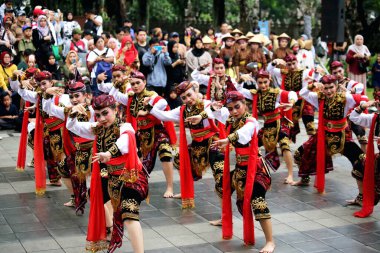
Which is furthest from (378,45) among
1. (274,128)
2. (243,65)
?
(274,128)

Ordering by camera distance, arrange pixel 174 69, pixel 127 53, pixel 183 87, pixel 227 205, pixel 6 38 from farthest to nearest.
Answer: pixel 6 38, pixel 174 69, pixel 127 53, pixel 183 87, pixel 227 205

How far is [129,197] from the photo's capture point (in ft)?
22.3

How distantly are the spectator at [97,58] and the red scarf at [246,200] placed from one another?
25.5 feet

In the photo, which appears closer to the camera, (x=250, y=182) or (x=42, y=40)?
(x=250, y=182)

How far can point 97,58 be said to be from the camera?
50.0 ft

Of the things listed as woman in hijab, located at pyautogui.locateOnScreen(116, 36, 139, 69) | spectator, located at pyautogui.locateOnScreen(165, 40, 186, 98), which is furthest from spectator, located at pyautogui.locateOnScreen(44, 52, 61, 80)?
spectator, located at pyautogui.locateOnScreen(165, 40, 186, 98)

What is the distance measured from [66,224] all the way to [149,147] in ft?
5.76

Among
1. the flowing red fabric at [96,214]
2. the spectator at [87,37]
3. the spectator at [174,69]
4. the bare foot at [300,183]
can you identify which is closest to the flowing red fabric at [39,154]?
the flowing red fabric at [96,214]

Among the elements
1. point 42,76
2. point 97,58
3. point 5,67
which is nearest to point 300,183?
point 42,76

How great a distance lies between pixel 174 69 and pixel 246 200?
897 cm

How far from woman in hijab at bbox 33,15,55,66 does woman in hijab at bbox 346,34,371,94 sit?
7.27 m

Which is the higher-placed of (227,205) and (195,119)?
(195,119)

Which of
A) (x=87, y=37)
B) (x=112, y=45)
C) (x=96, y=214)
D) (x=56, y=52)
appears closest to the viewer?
(x=96, y=214)

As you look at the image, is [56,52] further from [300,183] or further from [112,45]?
[300,183]
